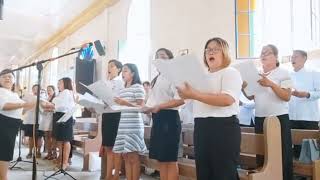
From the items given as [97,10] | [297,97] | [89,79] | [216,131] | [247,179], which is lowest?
[247,179]

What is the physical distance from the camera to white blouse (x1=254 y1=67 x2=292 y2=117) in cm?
285

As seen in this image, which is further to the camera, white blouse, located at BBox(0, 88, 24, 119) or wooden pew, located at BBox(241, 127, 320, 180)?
white blouse, located at BBox(0, 88, 24, 119)

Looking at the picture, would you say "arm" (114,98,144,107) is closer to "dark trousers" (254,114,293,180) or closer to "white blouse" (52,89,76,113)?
"dark trousers" (254,114,293,180)

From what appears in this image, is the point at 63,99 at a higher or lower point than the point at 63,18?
lower

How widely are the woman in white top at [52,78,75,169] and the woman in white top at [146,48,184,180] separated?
2.42 metres

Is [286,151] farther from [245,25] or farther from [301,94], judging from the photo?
[245,25]

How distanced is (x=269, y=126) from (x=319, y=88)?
1401mm

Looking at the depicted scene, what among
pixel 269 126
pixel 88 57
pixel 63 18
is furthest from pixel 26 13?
pixel 269 126

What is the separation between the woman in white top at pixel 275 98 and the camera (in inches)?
108

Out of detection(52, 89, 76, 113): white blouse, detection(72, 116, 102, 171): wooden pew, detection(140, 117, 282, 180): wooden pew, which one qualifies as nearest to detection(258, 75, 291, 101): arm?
detection(140, 117, 282, 180): wooden pew

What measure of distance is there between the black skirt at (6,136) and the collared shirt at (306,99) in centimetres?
266

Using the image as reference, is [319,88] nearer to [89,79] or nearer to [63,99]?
[63,99]

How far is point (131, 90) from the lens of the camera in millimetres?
3480

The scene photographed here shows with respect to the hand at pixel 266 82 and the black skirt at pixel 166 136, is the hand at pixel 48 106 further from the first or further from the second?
the hand at pixel 266 82
